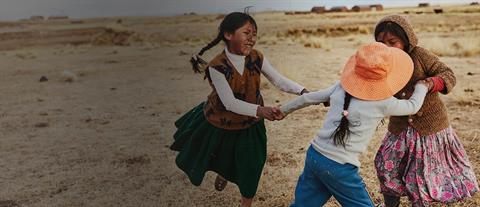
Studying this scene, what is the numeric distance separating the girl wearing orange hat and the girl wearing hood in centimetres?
45

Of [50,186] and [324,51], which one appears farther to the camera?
[324,51]

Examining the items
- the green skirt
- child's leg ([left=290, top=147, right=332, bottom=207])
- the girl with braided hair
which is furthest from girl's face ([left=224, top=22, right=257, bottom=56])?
child's leg ([left=290, top=147, right=332, bottom=207])

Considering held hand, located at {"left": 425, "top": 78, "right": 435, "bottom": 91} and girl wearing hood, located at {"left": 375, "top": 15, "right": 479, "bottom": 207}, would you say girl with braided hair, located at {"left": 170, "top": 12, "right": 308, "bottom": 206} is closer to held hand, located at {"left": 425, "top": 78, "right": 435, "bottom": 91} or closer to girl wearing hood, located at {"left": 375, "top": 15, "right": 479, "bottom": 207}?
girl wearing hood, located at {"left": 375, "top": 15, "right": 479, "bottom": 207}

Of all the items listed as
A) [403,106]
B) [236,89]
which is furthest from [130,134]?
[403,106]

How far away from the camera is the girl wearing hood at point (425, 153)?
2998mm

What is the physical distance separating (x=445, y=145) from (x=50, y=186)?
309 cm

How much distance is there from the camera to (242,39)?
10.5 feet

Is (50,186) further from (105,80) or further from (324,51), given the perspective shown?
(324,51)

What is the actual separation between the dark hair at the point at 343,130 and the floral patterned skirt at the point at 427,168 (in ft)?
2.58

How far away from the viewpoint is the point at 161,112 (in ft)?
25.3

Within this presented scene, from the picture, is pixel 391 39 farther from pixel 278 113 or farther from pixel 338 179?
pixel 338 179

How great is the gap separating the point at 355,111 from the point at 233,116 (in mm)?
1051

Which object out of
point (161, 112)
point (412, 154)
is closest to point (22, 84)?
point (161, 112)

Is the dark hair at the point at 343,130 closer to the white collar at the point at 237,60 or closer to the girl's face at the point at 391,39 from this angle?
the girl's face at the point at 391,39
